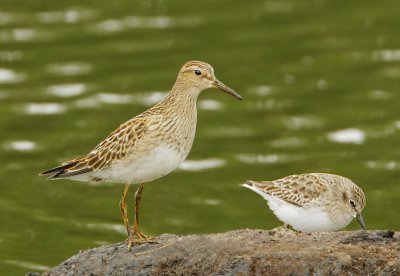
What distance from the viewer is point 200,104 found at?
96.0ft

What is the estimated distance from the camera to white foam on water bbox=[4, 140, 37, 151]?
27.0 m

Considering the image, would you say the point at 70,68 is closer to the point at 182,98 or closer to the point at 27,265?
the point at 27,265

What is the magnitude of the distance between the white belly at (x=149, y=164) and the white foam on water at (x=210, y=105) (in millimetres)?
13594

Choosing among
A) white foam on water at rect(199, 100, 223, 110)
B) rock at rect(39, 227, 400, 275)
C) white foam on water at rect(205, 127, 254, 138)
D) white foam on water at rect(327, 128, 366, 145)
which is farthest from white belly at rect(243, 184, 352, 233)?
white foam on water at rect(199, 100, 223, 110)

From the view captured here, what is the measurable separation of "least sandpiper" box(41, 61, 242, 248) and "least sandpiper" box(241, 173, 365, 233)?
6.96ft

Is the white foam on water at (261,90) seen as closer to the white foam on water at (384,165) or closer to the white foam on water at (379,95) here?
the white foam on water at (379,95)

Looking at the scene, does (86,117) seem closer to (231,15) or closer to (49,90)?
(49,90)

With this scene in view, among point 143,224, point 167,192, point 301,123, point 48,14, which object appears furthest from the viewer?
point 48,14

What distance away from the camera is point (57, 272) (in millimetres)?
15273

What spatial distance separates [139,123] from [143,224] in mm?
7501

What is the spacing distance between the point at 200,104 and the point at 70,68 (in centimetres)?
375

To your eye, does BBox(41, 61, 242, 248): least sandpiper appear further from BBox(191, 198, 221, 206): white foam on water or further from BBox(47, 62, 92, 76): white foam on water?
BBox(47, 62, 92, 76): white foam on water

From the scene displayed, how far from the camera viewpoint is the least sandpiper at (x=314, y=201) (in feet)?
56.3

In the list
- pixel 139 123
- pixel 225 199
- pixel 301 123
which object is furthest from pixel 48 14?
pixel 139 123
